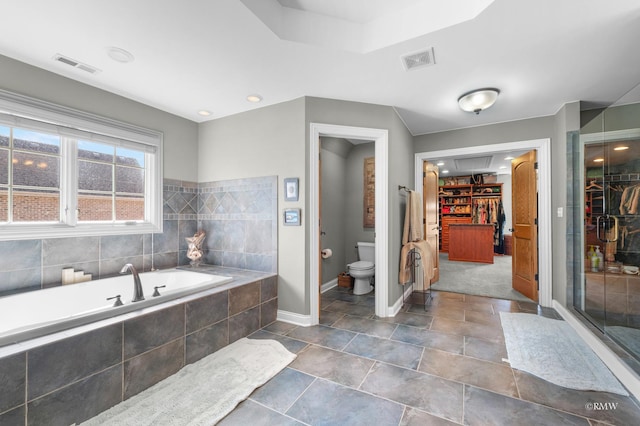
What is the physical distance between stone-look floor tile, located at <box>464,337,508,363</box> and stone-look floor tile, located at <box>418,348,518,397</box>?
0.09 metres

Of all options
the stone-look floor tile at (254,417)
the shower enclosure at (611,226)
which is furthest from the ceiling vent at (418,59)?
the stone-look floor tile at (254,417)

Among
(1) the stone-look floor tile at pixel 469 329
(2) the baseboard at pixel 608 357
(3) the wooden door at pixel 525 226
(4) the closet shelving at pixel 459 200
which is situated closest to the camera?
(2) the baseboard at pixel 608 357

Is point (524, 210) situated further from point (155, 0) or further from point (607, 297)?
point (155, 0)

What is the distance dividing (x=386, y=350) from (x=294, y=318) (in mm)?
1023

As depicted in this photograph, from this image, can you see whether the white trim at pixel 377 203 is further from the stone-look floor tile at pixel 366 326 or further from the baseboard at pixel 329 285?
the baseboard at pixel 329 285

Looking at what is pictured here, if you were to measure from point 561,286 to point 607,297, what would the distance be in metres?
0.72

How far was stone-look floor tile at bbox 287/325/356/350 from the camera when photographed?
8.10 ft

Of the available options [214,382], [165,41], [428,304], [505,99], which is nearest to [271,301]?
[214,382]

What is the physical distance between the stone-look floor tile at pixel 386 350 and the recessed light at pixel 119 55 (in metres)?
3.01

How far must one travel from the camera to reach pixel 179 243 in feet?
11.4

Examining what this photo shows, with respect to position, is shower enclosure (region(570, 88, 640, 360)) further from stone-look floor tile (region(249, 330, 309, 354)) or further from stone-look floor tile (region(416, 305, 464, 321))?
stone-look floor tile (region(249, 330, 309, 354))

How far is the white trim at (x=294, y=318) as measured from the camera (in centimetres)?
286

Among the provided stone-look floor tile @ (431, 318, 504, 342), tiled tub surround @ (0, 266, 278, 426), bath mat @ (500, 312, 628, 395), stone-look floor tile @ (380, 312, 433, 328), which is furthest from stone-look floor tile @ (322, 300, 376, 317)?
bath mat @ (500, 312, 628, 395)

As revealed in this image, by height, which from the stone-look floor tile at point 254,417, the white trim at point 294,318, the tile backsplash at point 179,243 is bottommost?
the stone-look floor tile at point 254,417
